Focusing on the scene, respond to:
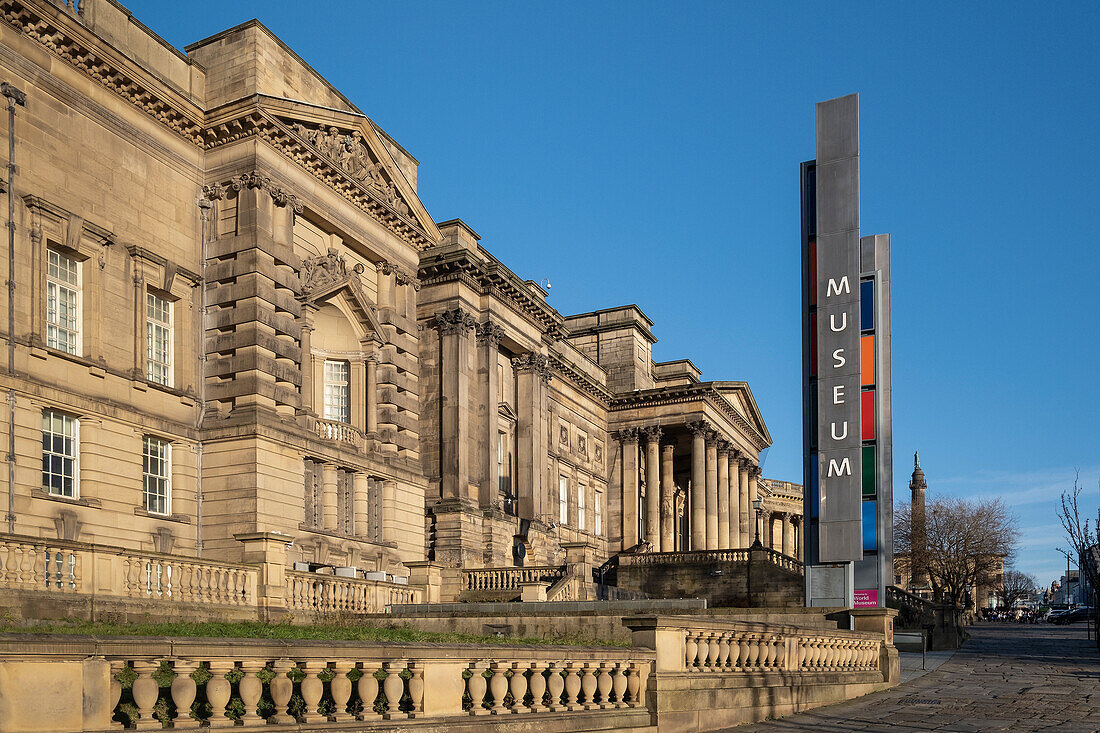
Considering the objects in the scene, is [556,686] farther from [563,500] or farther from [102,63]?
[563,500]

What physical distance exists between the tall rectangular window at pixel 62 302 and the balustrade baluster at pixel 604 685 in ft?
63.6

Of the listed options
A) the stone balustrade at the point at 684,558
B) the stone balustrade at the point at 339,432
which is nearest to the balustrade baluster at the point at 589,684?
the stone balustrade at the point at 339,432

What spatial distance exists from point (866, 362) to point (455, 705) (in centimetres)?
2178

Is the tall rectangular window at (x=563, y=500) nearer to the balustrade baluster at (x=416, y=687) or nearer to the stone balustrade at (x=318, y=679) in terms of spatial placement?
the stone balustrade at (x=318, y=679)

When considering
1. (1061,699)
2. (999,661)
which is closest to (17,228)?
(1061,699)

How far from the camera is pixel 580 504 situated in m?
65.7

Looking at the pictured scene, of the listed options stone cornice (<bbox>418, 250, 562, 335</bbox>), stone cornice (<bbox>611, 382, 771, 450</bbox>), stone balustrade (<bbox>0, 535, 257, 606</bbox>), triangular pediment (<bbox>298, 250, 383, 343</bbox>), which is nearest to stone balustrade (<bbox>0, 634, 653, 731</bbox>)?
stone balustrade (<bbox>0, 535, 257, 606</bbox>)

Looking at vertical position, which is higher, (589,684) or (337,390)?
(337,390)

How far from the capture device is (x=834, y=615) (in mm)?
27344

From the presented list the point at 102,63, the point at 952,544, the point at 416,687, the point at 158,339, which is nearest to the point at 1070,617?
the point at 952,544

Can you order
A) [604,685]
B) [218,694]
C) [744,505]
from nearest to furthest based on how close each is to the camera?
[218,694] → [604,685] → [744,505]

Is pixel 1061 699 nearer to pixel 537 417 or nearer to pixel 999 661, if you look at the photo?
pixel 999 661

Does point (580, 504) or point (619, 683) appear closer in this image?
point (619, 683)

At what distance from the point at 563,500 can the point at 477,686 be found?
168 ft
